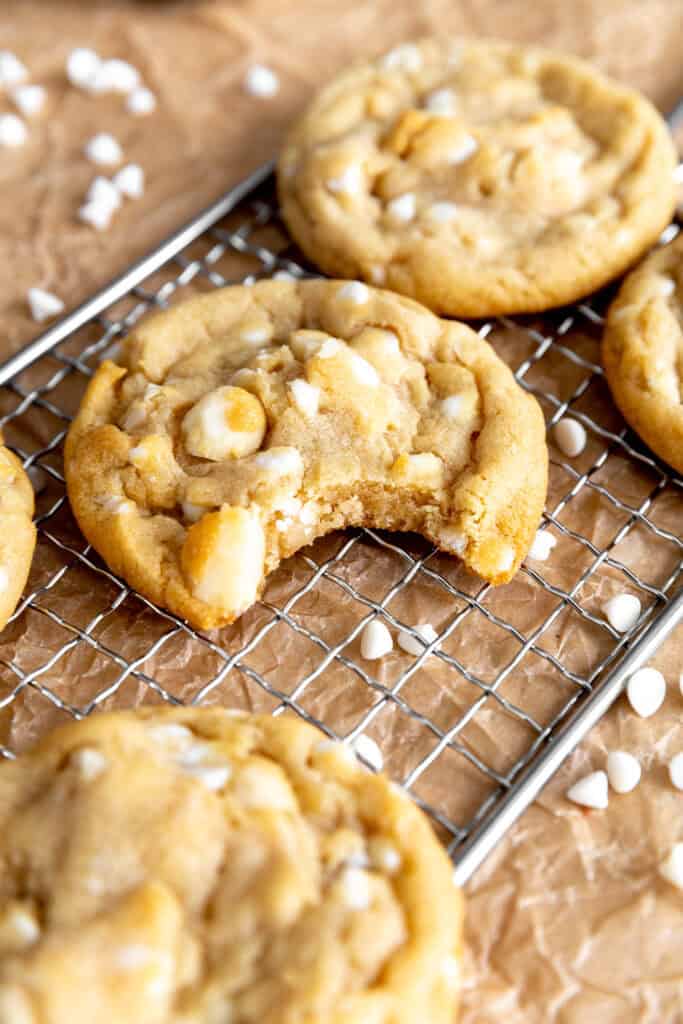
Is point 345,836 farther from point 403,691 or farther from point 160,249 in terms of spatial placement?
point 160,249

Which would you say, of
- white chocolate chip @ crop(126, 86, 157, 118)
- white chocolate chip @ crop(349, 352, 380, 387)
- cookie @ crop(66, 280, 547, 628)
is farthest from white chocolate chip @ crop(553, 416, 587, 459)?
white chocolate chip @ crop(126, 86, 157, 118)

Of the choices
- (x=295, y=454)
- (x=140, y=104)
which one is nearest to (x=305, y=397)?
(x=295, y=454)

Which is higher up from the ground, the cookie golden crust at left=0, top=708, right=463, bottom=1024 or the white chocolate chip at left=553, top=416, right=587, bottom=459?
the white chocolate chip at left=553, top=416, right=587, bottom=459

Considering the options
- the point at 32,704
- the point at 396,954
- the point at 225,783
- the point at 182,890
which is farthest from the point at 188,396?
the point at 396,954

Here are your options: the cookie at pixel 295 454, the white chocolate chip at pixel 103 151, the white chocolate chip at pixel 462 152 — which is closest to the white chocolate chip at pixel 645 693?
the cookie at pixel 295 454

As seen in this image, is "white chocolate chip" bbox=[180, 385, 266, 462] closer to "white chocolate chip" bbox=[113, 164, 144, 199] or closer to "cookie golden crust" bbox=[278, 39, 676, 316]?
"cookie golden crust" bbox=[278, 39, 676, 316]

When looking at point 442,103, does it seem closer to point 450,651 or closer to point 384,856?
point 450,651
